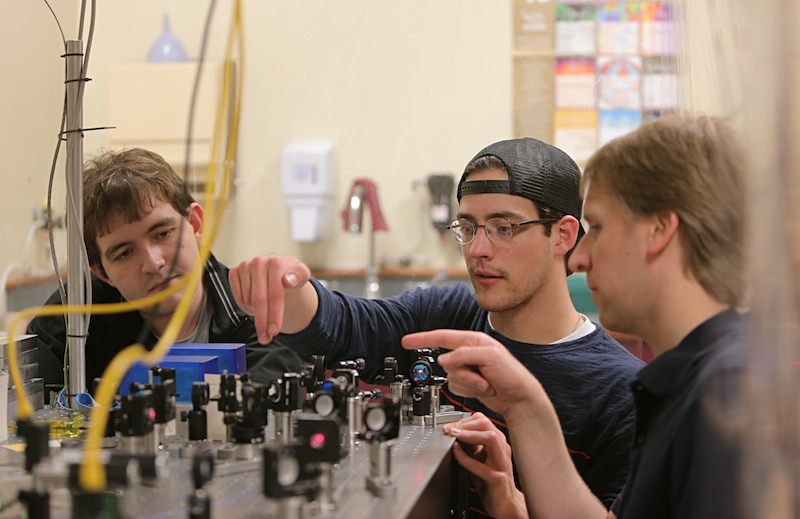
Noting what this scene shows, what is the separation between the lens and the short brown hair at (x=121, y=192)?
1.55 m

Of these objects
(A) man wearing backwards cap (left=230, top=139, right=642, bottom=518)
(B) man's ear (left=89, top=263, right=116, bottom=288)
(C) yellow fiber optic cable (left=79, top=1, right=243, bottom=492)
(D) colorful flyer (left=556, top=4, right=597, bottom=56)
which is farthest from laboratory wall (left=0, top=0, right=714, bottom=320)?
(C) yellow fiber optic cable (left=79, top=1, right=243, bottom=492)

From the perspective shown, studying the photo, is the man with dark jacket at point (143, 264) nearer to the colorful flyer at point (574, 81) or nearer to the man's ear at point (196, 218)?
the man's ear at point (196, 218)

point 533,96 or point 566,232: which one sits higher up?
point 533,96

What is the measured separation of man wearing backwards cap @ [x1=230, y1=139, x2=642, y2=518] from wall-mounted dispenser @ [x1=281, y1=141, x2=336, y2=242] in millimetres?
1098

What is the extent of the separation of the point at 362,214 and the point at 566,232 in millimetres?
1287

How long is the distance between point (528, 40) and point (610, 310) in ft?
6.43

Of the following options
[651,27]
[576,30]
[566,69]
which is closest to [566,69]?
[566,69]

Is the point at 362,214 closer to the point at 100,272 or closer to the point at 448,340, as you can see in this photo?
the point at 100,272

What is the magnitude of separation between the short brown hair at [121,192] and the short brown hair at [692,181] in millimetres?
886

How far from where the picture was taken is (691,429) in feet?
2.70

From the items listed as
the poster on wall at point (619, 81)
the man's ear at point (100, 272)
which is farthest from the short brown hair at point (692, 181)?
the poster on wall at point (619, 81)

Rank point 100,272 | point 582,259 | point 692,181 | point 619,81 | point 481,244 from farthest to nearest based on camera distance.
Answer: point 619,81
point 100,272
point 481,244
point 582,259
point 692,181

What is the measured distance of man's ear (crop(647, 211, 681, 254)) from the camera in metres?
0.87

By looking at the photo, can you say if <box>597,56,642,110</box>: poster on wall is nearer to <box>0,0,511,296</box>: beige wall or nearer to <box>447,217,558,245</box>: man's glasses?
<box>0,0,511,296</box>: beige wall
